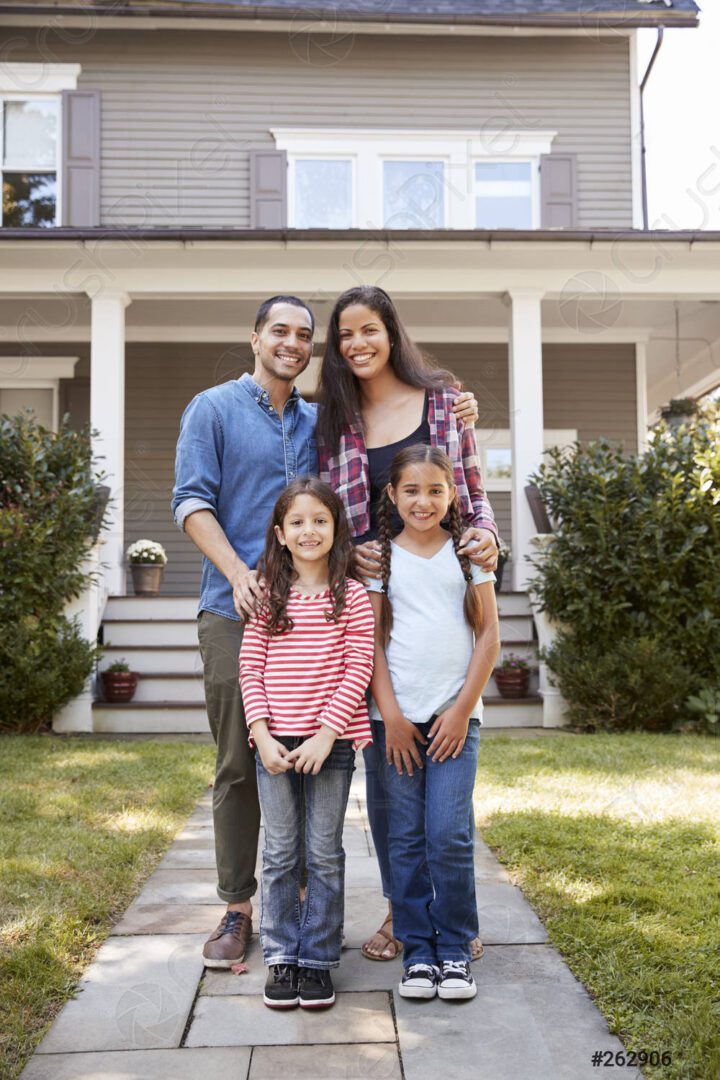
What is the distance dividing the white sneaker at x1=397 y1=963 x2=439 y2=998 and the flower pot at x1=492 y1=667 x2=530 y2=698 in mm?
4809

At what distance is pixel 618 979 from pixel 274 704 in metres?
1.11

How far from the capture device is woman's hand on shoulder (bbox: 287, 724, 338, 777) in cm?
236

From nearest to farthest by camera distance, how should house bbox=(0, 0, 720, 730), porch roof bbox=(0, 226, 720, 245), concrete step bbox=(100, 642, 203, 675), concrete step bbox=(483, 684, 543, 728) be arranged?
concrete step bbox=(483, 684, 543, 728)
concrete step bbox=(100, 642, 203, 675)
porch roof bbox=(0, 226, 720, 245)
house bbox=(0, 0, 720, 730)

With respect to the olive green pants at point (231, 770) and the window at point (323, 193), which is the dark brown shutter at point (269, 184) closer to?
the window at point (323, 193)

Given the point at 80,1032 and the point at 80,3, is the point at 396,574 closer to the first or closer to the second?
the point at 80,1032

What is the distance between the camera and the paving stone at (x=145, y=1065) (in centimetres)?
199

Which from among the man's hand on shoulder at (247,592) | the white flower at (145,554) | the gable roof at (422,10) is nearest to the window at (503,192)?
the gable roof at (422,10)

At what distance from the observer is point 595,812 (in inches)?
163

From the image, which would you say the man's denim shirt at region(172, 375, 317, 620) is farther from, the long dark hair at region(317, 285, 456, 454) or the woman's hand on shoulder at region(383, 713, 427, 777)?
the woman's hand on shoulder at region(383, 713, 427, 777)

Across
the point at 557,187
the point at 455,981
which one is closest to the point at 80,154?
the point at 557,187

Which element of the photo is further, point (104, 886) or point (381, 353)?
point (104, 886)

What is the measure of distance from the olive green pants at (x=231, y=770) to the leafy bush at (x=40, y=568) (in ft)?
12.6

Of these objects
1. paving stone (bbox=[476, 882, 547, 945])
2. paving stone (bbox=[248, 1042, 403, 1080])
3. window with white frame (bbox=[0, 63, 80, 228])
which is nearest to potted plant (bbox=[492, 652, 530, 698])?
paving stone (bbox=[476, 882, 547, 945])

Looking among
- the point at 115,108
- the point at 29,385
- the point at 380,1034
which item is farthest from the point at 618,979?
the point at 115,108
